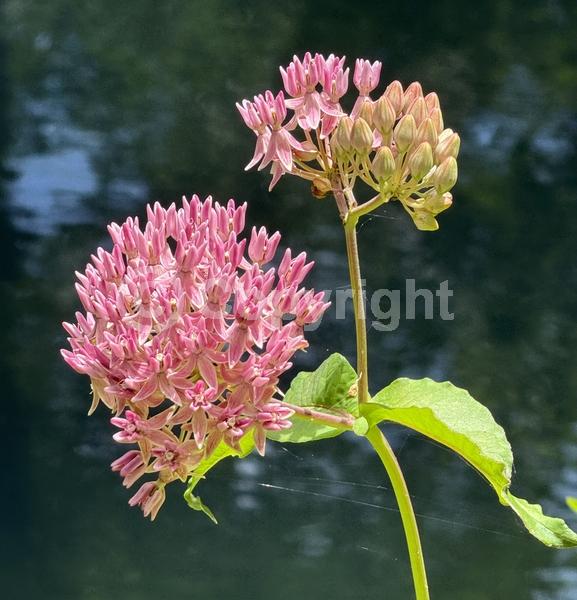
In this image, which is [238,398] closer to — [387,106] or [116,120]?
[387,106]

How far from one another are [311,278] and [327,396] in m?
0.87

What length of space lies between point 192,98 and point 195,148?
0.10 meters

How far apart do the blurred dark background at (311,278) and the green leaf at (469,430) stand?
2.64ft

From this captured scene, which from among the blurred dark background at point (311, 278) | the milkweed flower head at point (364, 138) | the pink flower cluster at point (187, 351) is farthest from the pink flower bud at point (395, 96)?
the blurred dark background at point (311, 278)

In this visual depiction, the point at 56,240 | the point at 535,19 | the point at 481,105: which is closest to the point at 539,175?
Result: the point at 481,105

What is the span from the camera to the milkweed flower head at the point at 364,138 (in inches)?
17.3

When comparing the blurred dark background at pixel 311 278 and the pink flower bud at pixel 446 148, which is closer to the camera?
the pink flower bud at pixel 446 148

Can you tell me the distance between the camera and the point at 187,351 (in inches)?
15.4

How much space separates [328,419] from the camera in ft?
1.40

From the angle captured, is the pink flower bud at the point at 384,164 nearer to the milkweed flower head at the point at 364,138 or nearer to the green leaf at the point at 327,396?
the milkweed flower head at the point at 364,138

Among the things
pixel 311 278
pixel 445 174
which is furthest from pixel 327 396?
pixel 311 278

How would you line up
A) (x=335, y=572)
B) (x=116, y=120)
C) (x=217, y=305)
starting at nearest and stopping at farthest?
1. (x=217, y=305)
2. (x=335, y=572)
3. (x=116, y=120)

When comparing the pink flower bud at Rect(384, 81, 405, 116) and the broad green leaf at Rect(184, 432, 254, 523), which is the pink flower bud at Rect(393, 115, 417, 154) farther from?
the broad green leaf at Rect(184, 432, 254, 523)

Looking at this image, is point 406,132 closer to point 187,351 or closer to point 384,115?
point 384,115
